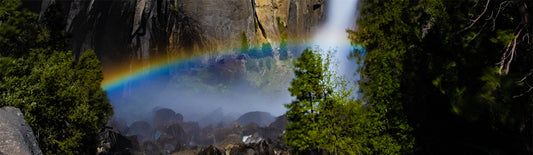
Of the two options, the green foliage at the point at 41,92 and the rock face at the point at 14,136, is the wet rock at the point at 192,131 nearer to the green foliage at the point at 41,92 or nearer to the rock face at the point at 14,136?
the green foliage at the point at 41,92

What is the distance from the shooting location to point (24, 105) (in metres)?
15.5

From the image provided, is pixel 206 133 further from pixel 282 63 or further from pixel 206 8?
pixel 282 63

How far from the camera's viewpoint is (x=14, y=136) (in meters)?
9.82

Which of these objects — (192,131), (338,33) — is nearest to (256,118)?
(192,131)

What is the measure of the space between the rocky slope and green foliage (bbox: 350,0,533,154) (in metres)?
32.8

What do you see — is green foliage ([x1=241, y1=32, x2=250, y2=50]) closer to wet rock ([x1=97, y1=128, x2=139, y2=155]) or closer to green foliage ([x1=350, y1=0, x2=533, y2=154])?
wet rock ([x1=97, y1=128, x2=139, y2=155])

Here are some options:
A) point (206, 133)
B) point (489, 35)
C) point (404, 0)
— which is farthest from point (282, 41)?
point (489, 35)

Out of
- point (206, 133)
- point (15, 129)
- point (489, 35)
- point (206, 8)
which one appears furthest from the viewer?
point (206, 8)

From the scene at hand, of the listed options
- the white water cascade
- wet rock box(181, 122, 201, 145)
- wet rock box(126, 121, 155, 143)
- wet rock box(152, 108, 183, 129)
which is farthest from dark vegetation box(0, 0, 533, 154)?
wet rock box(152, 108, 183, 129)

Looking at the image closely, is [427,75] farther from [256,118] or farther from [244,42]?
[256,118]

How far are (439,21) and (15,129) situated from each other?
2400 centimetres

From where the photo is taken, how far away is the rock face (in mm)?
9430

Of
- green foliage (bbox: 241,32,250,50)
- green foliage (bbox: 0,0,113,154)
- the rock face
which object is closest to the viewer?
the rock face

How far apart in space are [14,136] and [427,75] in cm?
2255
